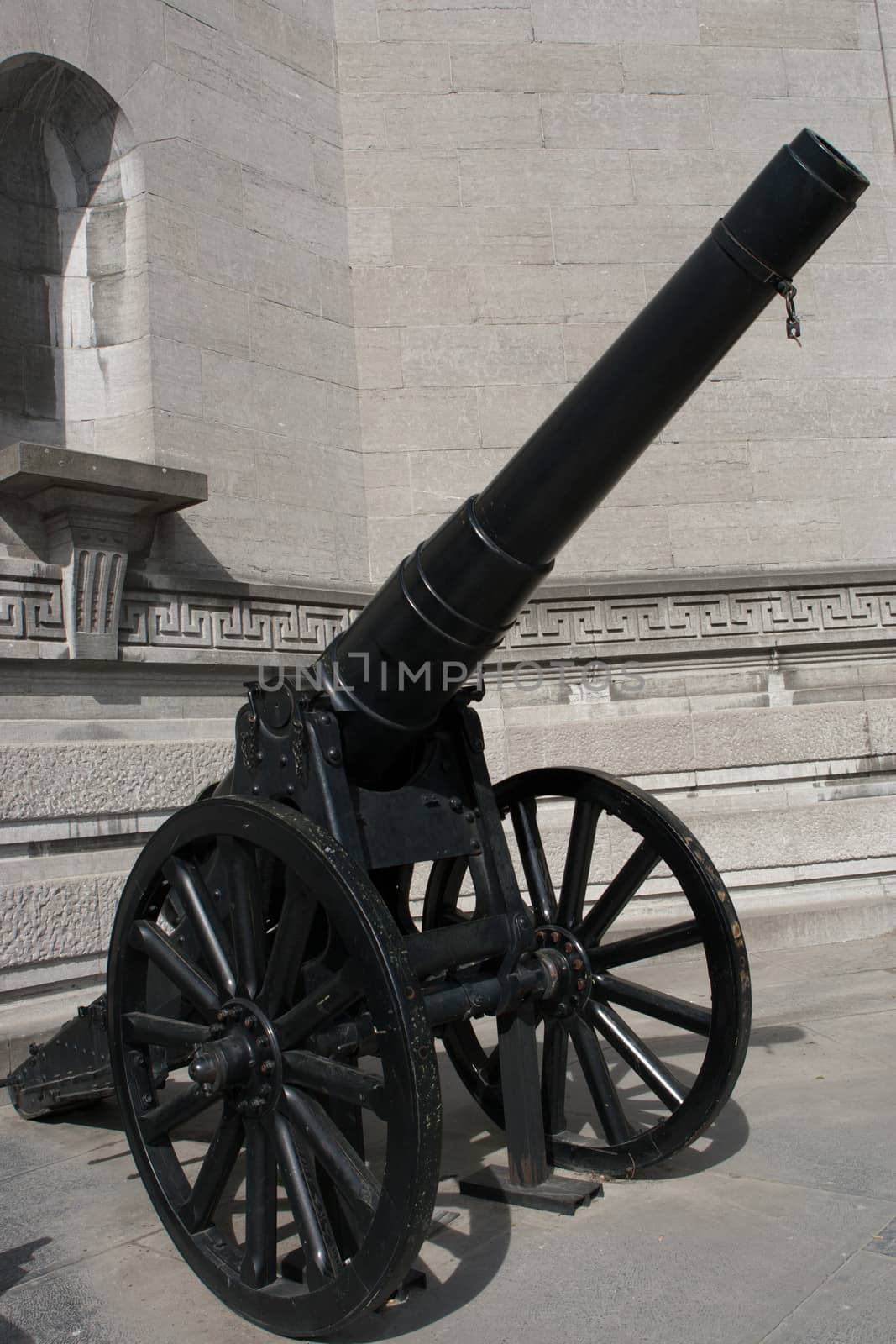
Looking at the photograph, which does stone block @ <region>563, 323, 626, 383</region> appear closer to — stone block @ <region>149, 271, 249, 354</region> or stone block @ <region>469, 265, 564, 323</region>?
stone block @ <region>469, 265, 564, 323</region>

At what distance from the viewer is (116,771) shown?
203 inches

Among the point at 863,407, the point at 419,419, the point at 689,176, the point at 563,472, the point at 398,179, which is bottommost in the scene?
the point at 563,472

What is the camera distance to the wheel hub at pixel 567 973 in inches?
130

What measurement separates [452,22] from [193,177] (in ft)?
7.25

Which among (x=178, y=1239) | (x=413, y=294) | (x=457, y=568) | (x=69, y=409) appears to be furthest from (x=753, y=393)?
(x=178, y=1239)

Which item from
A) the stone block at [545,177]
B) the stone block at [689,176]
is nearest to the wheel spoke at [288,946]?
the stone block at [545,177]

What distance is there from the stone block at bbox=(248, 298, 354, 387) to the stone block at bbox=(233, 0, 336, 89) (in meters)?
1.62

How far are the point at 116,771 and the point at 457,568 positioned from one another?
293 centimetres

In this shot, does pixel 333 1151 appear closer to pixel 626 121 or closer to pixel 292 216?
pixel 292 216

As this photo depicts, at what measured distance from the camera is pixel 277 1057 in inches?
102

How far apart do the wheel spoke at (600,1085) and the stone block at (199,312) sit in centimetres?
429

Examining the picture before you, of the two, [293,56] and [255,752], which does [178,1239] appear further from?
[293,56]

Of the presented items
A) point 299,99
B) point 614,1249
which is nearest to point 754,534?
point 299,99

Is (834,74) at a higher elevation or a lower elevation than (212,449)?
higher
